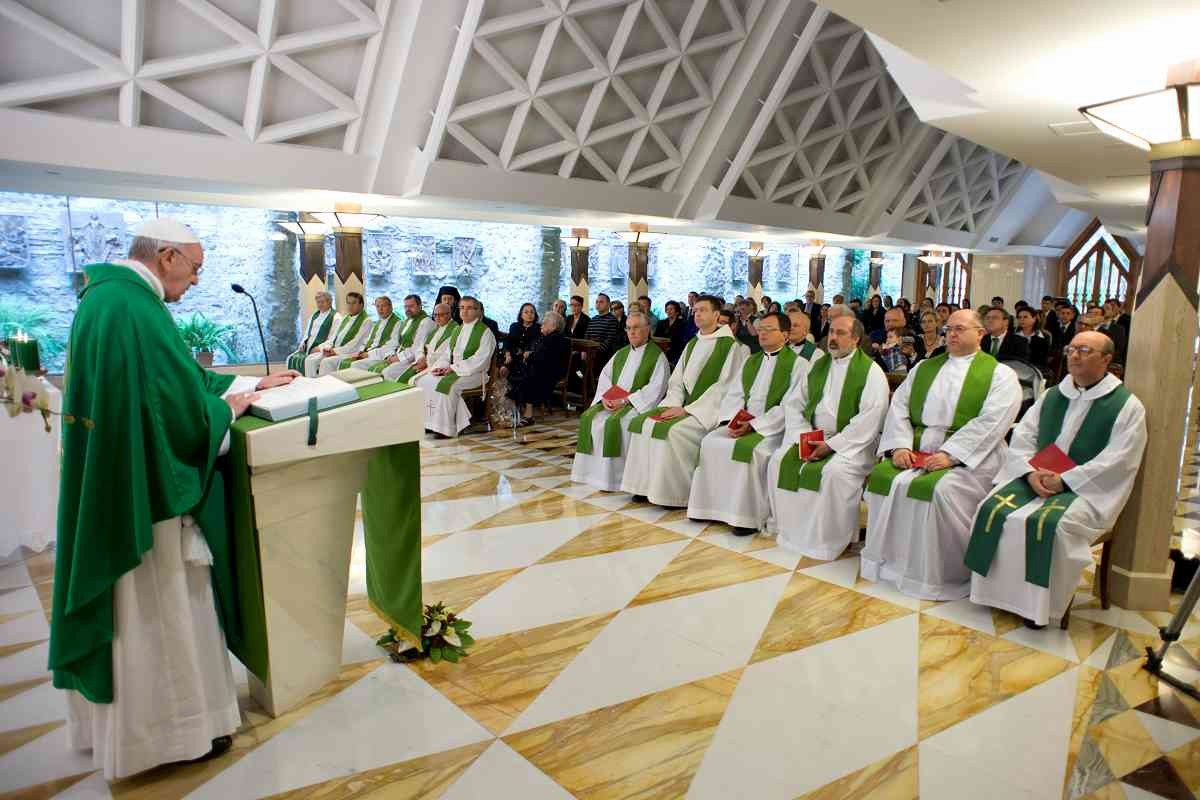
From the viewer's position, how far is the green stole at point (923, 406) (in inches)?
178

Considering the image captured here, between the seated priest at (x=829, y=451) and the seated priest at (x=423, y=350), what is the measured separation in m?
5.28

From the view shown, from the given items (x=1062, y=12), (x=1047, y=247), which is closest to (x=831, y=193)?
(x=1047, y=247)

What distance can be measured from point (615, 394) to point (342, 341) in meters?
5.73

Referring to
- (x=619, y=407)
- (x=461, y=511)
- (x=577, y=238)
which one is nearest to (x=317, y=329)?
(x=577, y=238)

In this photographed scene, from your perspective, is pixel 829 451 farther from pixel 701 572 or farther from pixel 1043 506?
pixel 1043 506

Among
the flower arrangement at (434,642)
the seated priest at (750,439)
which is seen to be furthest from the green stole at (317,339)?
the flower arrangement at (434,642)

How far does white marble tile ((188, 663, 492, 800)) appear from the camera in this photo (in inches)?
107

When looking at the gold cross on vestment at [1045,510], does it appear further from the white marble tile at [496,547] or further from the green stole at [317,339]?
the green stole at [317,339]

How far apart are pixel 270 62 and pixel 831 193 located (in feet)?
38.0

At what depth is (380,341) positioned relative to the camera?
10578mm

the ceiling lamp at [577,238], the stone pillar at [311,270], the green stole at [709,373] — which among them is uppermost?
the ceiling lamp at [577,238]

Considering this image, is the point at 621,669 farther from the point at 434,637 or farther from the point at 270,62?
the point at 270,62

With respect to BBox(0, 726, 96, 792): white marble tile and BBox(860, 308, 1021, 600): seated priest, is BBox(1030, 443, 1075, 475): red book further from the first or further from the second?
BBox(0, 726, 96, 792): white marble tile

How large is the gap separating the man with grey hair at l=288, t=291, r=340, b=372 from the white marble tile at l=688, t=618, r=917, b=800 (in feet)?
30.7
